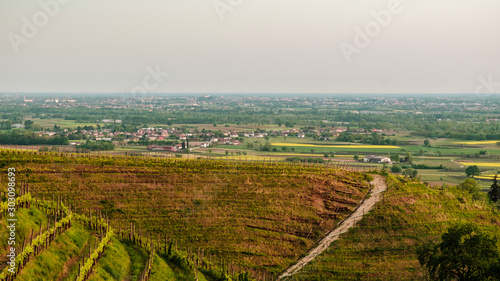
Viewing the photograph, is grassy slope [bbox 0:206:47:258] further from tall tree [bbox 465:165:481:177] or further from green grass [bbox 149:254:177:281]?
tall tree [bbox 465:165:481:177]

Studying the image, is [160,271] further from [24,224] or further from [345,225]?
[345,225]

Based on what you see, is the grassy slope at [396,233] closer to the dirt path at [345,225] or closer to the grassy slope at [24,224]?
the dirt path at [345,225]

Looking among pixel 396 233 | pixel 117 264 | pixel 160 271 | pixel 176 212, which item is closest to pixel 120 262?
pixel 117 264

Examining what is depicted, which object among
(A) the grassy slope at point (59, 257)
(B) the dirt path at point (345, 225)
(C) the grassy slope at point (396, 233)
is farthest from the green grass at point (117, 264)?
(C) the grassy slope at point (396, 233)

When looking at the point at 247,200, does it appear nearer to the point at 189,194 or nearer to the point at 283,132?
the point at 189,194

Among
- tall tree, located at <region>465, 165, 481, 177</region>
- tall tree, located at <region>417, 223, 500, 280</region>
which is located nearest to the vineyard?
tall tree, located at <region>417, 223, 500, 280</region>
